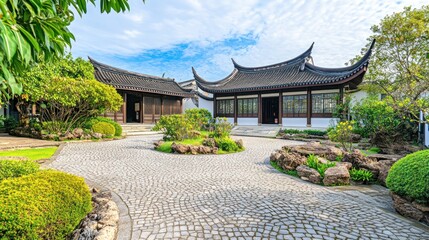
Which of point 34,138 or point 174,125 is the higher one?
point 174,125

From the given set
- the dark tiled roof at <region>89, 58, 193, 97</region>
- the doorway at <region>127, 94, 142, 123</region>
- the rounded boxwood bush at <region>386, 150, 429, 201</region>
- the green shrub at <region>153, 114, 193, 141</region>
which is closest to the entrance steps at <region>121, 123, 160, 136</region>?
the dark tiled roof at <region>89, 58, 193, 97</region>

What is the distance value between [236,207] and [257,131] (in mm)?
14824

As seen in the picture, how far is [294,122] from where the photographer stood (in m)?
18.1

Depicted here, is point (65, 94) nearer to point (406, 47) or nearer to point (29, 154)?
point (29, 154)

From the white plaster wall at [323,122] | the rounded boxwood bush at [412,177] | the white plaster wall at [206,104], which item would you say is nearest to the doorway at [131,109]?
the white plaster wall at [206,104]

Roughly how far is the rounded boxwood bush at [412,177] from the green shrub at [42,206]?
4.38 meters

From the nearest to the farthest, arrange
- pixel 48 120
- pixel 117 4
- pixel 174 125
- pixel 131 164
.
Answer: pixel 117 4, pixel 131 164, pixel 174 125, pixel 48 120

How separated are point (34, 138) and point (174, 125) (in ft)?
24.5

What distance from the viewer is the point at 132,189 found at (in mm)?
4480

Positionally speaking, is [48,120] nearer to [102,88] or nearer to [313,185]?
[102,88]

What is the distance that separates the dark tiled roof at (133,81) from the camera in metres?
18.4

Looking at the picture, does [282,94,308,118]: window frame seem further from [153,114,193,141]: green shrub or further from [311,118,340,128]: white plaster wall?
[153,114,193,141]: green shrub

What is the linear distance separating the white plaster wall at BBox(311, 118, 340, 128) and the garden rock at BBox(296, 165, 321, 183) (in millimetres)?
11848

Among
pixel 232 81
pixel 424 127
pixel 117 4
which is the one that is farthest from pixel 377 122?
pixel 232 81
